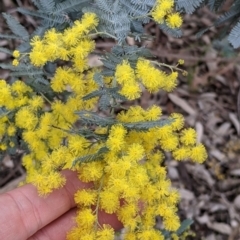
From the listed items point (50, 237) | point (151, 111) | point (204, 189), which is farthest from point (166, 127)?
point (204, 189)

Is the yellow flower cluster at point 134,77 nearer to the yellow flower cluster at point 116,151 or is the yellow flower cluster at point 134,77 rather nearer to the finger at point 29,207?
the yellow flower cluster at point 116,151

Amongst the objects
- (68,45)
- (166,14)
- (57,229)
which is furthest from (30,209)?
(166,14)

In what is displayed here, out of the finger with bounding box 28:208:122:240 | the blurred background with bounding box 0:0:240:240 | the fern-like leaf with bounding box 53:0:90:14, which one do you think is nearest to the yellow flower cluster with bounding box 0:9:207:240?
the fern-like leaf with bounding box 53:0:90:14

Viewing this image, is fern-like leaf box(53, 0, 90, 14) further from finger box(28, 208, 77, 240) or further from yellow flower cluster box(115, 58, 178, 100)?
finger box(28, 208, 77, 240)

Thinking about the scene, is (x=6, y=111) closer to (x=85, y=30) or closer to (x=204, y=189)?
(x=85, y=30)

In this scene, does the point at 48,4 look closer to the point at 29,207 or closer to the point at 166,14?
the point at 166,14
